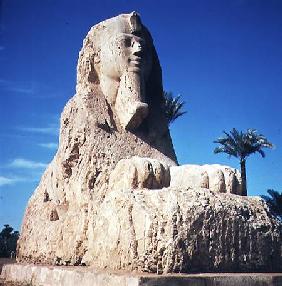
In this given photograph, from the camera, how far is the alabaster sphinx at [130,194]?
12.0 ft

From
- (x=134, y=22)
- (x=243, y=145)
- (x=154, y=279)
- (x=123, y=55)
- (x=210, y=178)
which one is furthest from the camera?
(x=243, y=145)

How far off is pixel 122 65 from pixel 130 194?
2092 mm

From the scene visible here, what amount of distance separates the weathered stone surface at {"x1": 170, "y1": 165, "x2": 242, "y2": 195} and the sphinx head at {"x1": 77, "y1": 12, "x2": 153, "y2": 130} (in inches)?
49.1

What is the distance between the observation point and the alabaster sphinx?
3672mm

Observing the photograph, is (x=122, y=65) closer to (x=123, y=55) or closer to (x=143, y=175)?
(x=123, y=55)

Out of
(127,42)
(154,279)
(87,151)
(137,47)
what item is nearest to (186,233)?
(154,279)

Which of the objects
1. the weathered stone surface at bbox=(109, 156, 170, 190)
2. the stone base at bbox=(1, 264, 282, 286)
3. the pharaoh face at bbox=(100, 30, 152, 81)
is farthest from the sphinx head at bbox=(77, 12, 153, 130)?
the stone base at bbox=(1, 264, 282, 286)

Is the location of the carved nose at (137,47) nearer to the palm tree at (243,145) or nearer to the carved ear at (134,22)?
the carved ear at (134,22)

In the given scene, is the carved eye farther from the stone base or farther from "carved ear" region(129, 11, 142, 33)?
the stone base

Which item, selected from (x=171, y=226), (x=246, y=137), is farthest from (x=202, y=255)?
(x=246, y=137)

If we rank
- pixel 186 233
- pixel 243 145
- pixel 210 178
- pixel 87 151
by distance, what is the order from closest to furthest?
pixel 186 233 → pixel 210 178 → pixel 87 151 → pixel 243 145

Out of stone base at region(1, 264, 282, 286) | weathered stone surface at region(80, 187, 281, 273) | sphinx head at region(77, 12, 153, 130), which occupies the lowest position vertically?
stone base at region(1, 264, 282, 286)

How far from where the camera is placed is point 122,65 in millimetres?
5535

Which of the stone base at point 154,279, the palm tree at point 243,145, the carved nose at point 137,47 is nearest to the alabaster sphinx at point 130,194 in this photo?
the carved nose at point 137,47
